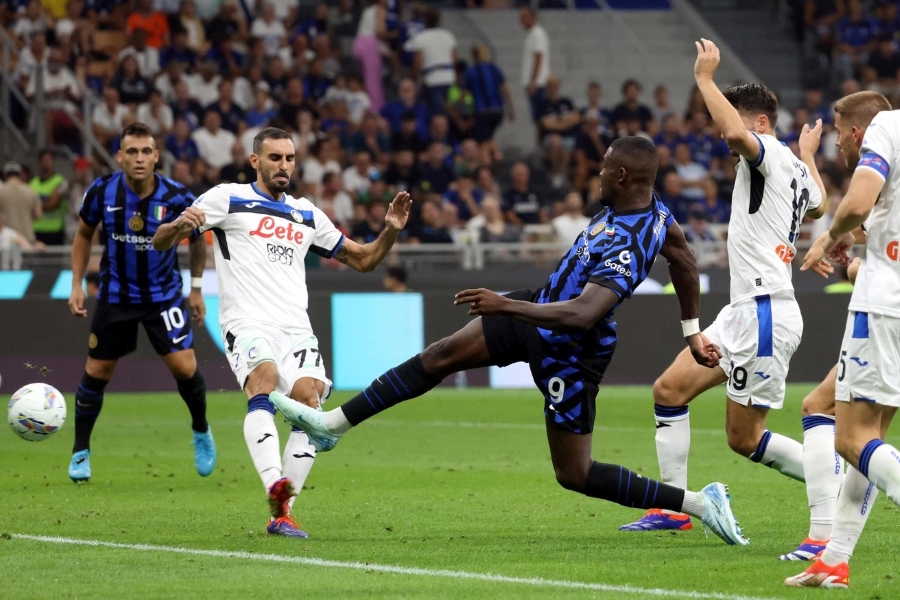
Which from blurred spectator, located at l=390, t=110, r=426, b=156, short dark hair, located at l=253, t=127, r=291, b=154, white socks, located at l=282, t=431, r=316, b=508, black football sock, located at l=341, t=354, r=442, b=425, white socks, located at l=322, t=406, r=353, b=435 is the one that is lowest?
white socks, located at l=282, t=431, r=316, b=508

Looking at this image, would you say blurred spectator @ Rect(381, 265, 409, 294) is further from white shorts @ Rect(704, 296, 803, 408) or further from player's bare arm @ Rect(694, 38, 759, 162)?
player's bare arm @ Rect(694, 38, 759, 162)

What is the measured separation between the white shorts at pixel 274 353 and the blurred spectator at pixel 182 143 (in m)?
13.3

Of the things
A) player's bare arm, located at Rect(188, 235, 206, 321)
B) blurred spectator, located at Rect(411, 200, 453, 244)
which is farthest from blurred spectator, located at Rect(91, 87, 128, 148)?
player's bare arm, located at Rect(188, 235, 206, 321)

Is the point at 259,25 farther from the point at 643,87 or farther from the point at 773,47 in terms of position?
the point at 773,47

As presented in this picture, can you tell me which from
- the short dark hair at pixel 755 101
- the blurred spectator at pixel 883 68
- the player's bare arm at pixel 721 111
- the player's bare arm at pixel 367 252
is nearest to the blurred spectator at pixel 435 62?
the blurred spectator at pixel 883 68

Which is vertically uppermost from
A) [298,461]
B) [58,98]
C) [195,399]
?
[58,98]

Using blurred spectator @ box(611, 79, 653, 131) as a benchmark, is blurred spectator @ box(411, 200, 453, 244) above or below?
below

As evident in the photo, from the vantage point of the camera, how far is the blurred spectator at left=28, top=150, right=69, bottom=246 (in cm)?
1911

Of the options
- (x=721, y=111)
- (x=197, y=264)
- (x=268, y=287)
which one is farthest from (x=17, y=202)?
(x=721, y=111)

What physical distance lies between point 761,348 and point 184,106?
15742 millimetres

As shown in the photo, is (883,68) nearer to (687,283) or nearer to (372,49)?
(372,49)

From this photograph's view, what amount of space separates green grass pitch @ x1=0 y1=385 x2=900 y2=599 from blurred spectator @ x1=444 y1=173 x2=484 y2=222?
800cm

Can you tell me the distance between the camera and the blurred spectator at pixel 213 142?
20.9 meters

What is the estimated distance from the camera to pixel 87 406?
1027cm
